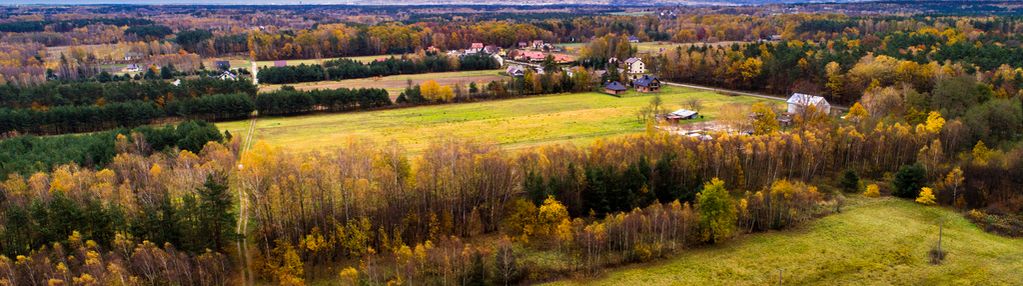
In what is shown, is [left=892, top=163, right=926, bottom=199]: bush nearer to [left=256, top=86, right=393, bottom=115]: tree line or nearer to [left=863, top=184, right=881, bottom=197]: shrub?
[left=863, top=184, right=881, bottom=197]: shrub

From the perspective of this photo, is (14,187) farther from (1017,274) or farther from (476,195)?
(1017,274)

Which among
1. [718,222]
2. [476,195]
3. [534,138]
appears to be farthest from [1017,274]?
[534,138]

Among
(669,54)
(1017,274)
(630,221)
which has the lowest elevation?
(1017,274)

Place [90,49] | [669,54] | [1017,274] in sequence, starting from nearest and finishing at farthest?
[1017,274] < [669,54] < [90,49]

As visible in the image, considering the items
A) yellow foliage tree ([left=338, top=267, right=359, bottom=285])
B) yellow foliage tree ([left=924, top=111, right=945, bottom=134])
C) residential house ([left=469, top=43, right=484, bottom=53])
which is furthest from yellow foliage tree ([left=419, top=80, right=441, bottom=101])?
residential house ([left=469, top=43, right=484, bottom=53])

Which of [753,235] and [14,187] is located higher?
[14,187]
